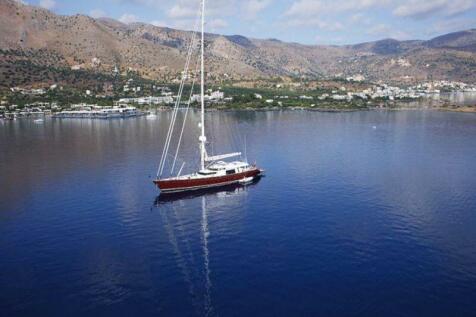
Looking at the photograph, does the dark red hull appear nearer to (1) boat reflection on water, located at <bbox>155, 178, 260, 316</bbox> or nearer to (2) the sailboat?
(2) the sailboat

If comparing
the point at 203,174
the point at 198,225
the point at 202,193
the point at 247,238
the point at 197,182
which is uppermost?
the point at 203,174

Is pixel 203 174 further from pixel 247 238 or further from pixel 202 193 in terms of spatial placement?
pixel 247 238

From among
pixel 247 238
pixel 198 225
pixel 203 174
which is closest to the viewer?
pixel 247 238

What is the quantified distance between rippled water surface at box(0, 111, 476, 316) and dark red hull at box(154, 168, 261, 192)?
2.05 meters

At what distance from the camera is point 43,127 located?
117 meters

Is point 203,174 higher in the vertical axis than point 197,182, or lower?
higher

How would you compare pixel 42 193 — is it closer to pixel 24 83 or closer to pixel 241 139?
pixel 241 139

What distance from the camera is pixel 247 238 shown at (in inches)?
1524

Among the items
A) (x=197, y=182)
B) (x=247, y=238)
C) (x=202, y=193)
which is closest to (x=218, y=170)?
(x=197, y=182)

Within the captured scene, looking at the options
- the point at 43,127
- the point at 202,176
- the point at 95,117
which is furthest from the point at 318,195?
the point at 95,117

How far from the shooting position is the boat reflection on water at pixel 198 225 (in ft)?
99.8

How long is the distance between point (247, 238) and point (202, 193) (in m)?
16.1

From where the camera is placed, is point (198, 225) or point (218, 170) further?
point (218, 170)

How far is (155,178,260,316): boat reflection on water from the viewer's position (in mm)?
30422
